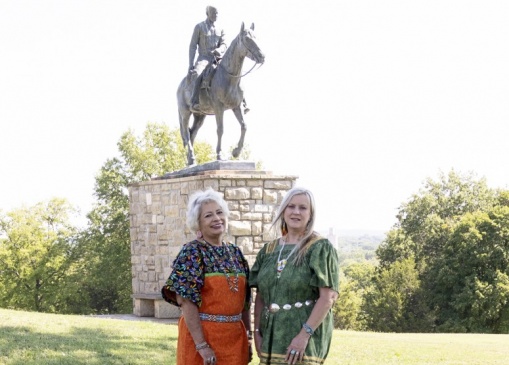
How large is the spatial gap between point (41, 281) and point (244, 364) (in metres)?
29.2

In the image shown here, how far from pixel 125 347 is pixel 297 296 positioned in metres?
4.99

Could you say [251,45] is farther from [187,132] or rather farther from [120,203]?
[120,203]

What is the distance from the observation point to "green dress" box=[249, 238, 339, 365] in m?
3.70

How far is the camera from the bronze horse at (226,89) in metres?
10.3

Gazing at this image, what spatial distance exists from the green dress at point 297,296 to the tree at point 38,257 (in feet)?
86.6

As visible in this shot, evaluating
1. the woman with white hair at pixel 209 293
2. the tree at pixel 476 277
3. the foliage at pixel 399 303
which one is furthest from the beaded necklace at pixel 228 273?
the foliage at pixel 399 303

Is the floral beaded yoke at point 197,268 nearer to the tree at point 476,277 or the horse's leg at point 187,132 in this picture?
the horse's leg at point 187,132

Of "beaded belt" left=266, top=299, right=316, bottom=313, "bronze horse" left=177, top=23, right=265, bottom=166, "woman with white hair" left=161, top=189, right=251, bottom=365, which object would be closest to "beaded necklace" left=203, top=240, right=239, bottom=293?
"woman with white hair" left=161, top=189, right=251, bottom=365

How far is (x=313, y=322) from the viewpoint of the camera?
3.67m

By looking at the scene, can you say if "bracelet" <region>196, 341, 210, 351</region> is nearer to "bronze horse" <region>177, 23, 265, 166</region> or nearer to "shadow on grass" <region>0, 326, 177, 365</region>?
"shadow on grass" <region>0, 326, 177, 365</region>

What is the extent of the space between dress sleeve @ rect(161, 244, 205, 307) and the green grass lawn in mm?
4028

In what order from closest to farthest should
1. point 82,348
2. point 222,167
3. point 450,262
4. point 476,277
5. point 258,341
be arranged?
point 258,341
point 82,348
point 222,167
point 476,277
point 450,262

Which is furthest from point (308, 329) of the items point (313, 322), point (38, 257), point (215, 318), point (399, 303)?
point (38, 257)

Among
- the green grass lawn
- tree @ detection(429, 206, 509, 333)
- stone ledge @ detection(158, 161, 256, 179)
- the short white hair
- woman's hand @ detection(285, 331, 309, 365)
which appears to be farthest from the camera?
tree @ detection(429, 206, 509, 333)
